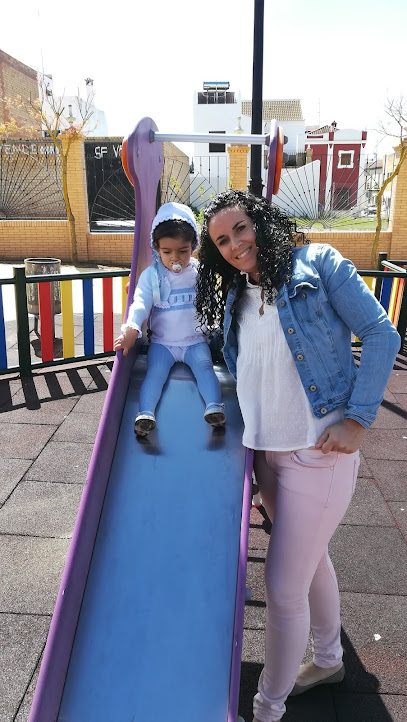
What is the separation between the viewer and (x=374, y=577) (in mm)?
2754

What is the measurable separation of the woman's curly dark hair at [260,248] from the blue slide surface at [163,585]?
0.68 metres

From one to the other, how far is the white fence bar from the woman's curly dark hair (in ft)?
3.64

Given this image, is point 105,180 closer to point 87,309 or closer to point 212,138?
point 87,309

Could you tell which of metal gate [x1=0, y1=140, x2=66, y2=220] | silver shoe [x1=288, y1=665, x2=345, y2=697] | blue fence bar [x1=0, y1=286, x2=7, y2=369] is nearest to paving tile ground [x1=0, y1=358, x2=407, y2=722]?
silver shoe [x1=288, y1=665, x2=345, y2=697]

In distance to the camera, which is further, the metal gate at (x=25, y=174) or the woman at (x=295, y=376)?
the metal gate at (x=25, y=174)

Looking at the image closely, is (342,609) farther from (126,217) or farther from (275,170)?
(126,217)

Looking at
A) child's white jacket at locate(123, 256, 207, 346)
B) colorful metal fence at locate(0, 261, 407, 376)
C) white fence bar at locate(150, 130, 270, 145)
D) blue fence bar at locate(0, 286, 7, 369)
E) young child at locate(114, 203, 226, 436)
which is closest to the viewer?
young child at locate(114, 203, 226, 436)

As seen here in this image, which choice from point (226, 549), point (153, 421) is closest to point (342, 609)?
point (226, 549)

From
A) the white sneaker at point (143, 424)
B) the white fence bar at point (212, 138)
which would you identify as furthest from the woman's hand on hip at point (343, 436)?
the white fence bar at point (212, 138)

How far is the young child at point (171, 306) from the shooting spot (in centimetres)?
247

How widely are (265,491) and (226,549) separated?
251 mm

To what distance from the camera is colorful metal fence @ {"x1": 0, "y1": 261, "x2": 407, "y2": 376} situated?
5.30m

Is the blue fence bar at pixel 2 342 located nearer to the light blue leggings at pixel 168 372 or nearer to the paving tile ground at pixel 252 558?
the paving tile ground at pixel 252 558

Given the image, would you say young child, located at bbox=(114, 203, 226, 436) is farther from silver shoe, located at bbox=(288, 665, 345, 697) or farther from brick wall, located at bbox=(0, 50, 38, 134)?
brick wall, located at bbox=(0, 50, 38, 134)
